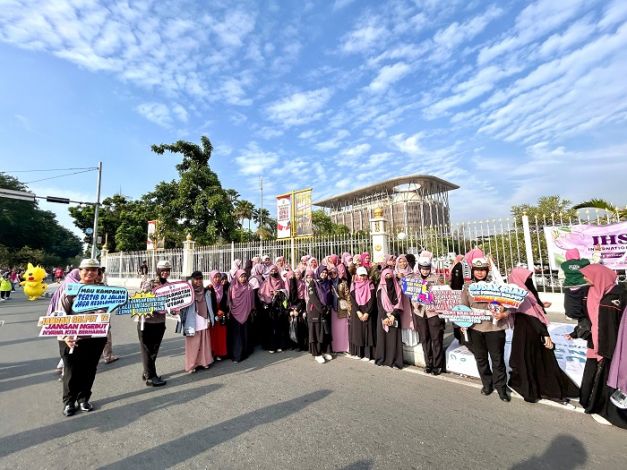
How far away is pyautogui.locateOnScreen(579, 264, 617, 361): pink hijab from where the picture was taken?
10.6 ft

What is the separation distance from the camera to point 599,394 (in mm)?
3232

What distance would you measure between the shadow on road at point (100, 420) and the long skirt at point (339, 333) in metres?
2.29

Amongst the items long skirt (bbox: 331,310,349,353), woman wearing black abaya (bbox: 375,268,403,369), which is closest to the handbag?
long skirt (bbox: 331,310,349,353)

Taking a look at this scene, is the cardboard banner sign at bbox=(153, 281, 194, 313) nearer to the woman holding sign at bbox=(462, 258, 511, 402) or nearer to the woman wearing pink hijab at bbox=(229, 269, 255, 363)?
the woman wearing pink hijab at bbox=(229, 269, 255, 363)

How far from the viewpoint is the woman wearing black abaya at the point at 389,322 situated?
190 inches

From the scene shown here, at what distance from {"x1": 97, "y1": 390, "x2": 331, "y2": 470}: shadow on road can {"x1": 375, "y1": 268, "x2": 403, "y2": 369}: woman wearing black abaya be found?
5.33ft

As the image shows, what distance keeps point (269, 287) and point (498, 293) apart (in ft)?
12.6

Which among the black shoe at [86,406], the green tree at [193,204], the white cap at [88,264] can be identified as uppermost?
the green tree at [193,204]

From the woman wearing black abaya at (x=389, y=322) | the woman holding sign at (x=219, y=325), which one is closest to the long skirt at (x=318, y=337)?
the woman wearing black abaya at (x=389, y=322)

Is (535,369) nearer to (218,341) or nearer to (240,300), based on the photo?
(240,300)

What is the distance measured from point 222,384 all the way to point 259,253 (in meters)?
9.09

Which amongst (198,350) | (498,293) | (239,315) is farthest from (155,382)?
(498,293)

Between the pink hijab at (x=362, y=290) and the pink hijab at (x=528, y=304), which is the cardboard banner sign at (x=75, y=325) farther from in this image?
the pink hijab at (x=528, y=304)

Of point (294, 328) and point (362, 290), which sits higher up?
point (362, 290)
